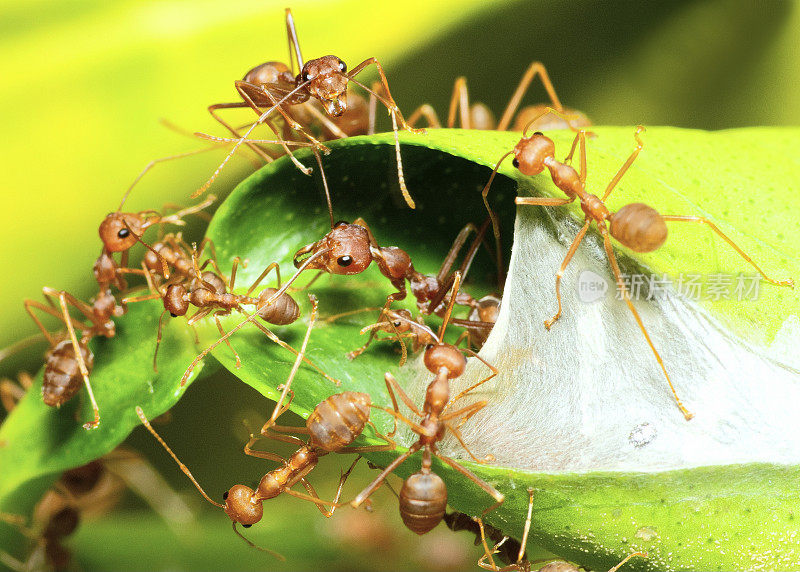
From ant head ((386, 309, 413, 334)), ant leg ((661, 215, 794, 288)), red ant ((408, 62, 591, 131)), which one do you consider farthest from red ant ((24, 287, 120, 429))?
ant leg ((661, 215, 794, 288))

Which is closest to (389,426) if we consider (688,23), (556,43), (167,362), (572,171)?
(167,362)

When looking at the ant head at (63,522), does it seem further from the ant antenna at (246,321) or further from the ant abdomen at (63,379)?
the ant antenna at (246,321)

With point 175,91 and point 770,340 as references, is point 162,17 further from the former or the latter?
point 770,340

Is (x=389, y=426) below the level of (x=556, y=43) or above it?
below

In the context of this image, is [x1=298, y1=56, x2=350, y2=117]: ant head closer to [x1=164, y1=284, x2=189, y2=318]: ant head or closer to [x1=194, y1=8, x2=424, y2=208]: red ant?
[x1=194, y1=8, x2=424, y2=208]: red ant

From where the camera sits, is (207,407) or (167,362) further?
(207,407)

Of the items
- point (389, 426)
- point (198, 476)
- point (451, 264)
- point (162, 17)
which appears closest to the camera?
point (389, 426)

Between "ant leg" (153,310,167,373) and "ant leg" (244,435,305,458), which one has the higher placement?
"ant leg" (153,310,167,373)
